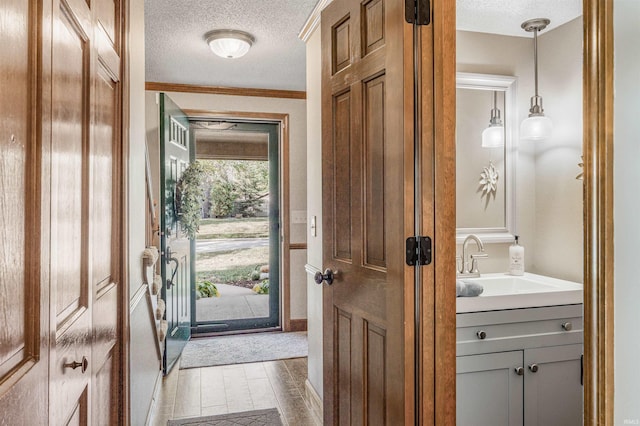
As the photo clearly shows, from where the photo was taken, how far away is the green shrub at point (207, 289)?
183 inches

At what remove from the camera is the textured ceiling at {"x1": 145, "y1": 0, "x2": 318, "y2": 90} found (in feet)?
8.90

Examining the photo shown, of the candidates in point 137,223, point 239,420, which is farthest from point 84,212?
point 239,420

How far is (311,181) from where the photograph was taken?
9.95 ft

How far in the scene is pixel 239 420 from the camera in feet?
9.06

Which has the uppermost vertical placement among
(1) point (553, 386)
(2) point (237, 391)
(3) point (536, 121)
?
(3) point (536, 121)

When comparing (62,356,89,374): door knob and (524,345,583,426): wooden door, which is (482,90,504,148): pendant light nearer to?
(524,345,583,426): wooden door

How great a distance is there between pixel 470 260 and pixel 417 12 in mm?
1581

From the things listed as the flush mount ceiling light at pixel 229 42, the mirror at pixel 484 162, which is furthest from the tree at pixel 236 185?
the mirror at pixel 484 162

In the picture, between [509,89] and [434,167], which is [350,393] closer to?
[434,167]

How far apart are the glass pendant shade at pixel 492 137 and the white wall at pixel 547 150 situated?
149 mm

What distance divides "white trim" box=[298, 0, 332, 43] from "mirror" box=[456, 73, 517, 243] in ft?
2.92

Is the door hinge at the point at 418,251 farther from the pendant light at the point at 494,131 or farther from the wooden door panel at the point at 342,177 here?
the pendant light at the point at 494,131

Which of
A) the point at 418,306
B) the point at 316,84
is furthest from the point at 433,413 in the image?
the point at 316,84
